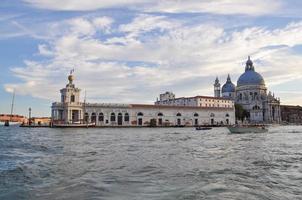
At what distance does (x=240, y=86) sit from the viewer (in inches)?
4808

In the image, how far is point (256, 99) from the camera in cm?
11875

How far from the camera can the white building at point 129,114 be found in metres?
83.8

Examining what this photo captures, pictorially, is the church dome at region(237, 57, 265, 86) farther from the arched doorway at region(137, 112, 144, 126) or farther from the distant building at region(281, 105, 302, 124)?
the arched doorway at region(137, 112, 144, 126)

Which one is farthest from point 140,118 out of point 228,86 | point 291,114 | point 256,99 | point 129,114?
point 291,114

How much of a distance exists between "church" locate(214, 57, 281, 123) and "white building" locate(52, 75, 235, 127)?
52.4 ft

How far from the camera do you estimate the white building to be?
83.8 m

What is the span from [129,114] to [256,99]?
48.9 metres

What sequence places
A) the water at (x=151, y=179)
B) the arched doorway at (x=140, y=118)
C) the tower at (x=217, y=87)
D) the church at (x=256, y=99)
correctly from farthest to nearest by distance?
the tower at (x=217, y=87)
the church at (x=256, y=99)
the arched doorway at (x=140, y=118)
the water at (x=151, y=179)

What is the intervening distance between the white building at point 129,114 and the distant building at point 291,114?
4072 centimetres

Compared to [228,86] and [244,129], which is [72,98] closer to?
[244,129]

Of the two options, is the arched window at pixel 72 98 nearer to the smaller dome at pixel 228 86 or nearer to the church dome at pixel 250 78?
the church dome at pixel 250 78

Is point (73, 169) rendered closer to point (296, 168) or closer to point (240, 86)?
point (296, 168)

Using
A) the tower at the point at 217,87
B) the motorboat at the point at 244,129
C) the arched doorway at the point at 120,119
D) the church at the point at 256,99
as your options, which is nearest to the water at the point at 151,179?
the motorboat at the point at 244,129

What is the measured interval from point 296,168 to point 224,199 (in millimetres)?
5861
